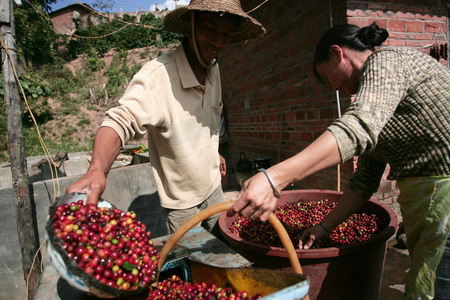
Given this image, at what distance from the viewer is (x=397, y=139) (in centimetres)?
152

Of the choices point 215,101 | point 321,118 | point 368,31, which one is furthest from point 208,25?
point 321,118

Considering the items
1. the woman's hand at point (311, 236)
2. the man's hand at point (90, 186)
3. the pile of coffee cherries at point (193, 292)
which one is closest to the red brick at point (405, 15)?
the woman's hand at point (311, 236)

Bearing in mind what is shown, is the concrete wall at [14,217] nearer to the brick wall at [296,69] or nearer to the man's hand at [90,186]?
the man's hand at [90,186]

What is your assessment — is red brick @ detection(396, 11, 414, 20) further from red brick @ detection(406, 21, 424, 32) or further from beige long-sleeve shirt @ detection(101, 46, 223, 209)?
beige long-sleeve shirt @ detection(101, 46, 223, 209)

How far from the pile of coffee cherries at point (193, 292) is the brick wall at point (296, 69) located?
2.63m

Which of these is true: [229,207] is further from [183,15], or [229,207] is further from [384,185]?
[384,185]

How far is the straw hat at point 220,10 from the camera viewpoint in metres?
1.96

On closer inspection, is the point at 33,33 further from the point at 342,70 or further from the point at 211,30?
the point at 342,70

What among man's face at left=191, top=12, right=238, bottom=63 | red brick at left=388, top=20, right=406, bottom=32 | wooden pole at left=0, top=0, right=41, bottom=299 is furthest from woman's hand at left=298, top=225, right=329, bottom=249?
red brick at left=388, top=20, right=406, bottom=32

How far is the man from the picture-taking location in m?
1.90

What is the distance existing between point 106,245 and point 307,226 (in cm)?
159

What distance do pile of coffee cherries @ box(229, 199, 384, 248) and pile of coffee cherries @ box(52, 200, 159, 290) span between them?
973 millimetres

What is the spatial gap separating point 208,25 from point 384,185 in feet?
9.68

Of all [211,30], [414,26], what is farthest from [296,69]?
[211,30]
